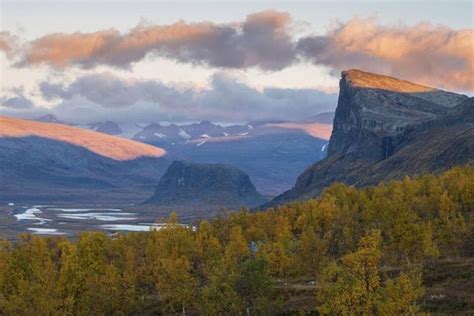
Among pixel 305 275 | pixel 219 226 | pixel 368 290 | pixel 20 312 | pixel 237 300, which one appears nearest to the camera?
pixel 368 290

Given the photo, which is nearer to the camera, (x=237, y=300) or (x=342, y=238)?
(x=237, y=300)

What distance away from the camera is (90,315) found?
8669 centimetres

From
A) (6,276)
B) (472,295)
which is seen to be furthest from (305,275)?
(6,276)

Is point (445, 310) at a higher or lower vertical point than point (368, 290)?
lower

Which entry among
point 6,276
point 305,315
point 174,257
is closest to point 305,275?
point 174,257

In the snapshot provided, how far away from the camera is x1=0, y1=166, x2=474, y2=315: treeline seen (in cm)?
6009

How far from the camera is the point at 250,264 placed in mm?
75938

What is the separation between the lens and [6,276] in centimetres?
9475

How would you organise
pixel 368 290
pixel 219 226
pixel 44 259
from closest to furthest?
pixel 368 290, pixel 44 259, pixel 219 226

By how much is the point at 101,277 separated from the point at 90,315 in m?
5.45

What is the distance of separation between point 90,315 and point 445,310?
47400 mm

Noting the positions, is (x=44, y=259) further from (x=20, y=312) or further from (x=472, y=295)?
(x=472, y=295)

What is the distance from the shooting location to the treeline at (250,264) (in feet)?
197

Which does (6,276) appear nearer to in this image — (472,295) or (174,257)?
(174,257)
